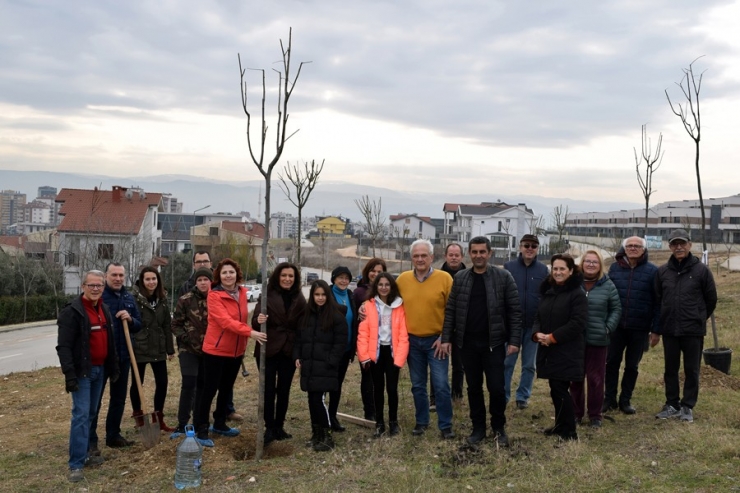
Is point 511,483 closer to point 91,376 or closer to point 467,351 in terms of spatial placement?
point 467,351

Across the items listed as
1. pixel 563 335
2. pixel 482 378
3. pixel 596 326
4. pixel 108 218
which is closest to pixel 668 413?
pixel 596 326

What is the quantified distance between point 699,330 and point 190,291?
17.9ft

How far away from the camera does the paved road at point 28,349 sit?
16.8 meters

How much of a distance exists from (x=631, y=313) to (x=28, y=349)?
20.1 meters

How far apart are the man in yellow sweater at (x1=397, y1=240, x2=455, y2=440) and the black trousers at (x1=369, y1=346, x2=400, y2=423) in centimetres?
22

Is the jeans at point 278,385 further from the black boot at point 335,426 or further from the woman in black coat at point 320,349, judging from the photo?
the black boot at point 335,426

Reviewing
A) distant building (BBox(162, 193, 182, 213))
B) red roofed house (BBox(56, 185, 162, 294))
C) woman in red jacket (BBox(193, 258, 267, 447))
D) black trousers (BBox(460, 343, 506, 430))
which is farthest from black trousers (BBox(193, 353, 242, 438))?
distant building (BBox(162, 193, 182, 213))

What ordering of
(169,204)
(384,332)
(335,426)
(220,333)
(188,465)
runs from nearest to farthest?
(188,465), (220,333), (384,332), (335,426), (169,204)

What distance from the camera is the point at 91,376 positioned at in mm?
5922

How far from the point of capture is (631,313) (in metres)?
7.12

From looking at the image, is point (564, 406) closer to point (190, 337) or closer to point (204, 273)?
point (190, 337)

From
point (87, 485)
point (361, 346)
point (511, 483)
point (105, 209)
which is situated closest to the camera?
point (511, 483)

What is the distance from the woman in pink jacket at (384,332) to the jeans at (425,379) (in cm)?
18

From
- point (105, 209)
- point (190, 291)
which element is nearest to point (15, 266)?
point (105, 209)
